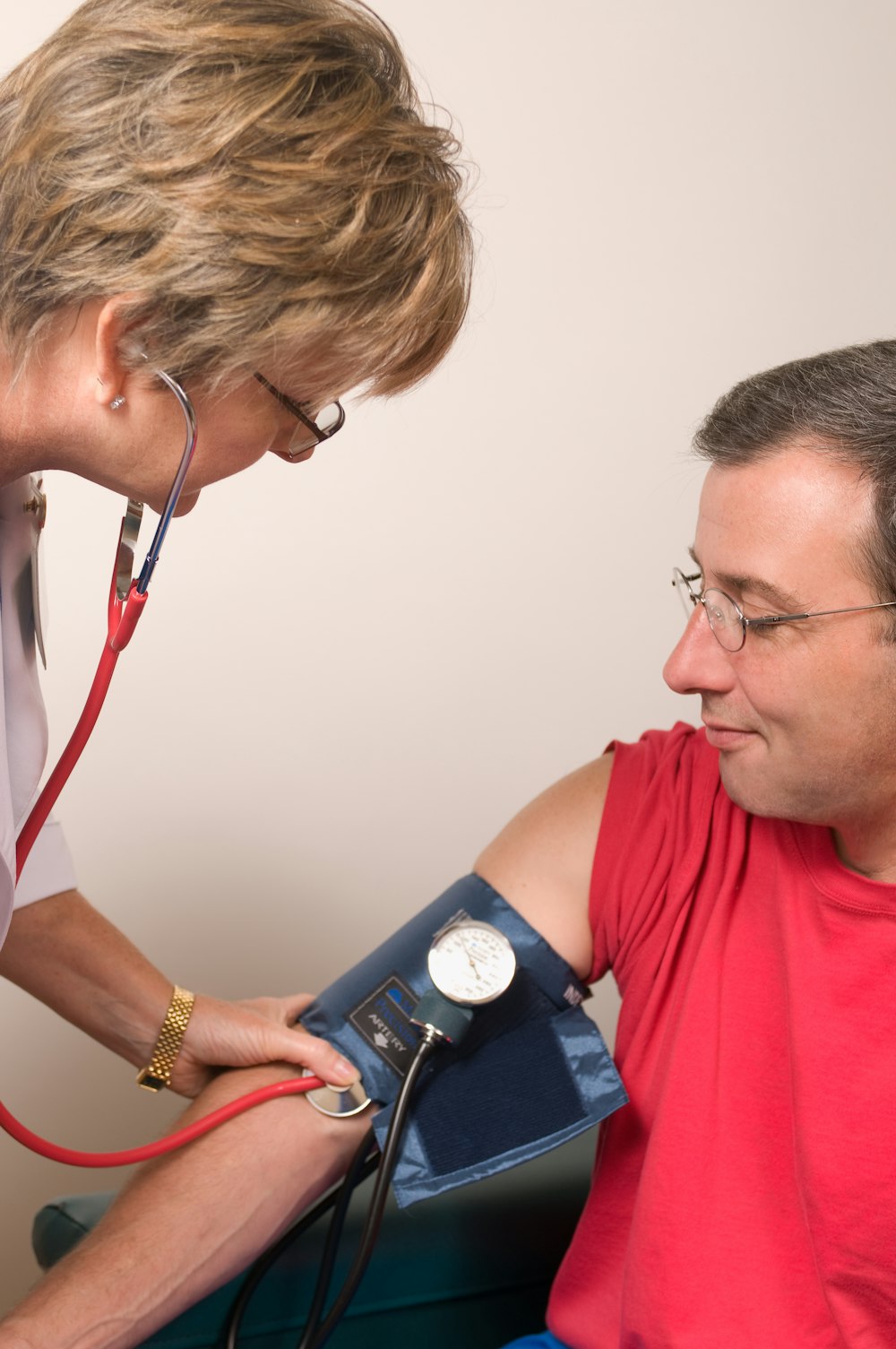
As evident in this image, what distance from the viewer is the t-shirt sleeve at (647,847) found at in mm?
1515

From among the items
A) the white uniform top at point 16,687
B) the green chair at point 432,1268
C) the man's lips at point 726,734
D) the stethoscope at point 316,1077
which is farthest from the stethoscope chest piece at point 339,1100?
the man's lips at point 726,734

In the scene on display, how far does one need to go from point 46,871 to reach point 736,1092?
79 cm

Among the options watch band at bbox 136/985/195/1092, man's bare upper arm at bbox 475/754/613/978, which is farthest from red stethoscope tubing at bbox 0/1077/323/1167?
man's bare upper arm at bbox 475/754/613/978

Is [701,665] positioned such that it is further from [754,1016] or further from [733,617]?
[754,1016]

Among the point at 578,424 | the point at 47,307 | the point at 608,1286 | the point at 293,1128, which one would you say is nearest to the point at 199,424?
the point at 47,307

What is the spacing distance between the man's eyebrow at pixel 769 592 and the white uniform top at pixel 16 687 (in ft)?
2.31

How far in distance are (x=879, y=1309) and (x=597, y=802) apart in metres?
0.61

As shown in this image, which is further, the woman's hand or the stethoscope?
the woman's hand

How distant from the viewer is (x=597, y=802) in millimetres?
1598

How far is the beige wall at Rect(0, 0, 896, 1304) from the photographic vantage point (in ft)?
6.97

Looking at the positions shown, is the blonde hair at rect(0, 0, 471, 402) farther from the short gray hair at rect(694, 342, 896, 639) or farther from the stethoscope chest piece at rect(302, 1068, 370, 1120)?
the stethoscope chest piece at rect(302, 1068, 370, 1120)

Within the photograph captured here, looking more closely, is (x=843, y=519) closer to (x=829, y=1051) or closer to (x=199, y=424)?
(x=829, y=1051)

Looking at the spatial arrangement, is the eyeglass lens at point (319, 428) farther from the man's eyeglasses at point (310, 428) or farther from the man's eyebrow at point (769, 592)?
the man's eyebrow at point (769, 592)

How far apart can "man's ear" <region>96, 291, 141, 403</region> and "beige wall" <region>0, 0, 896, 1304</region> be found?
1051 mm
